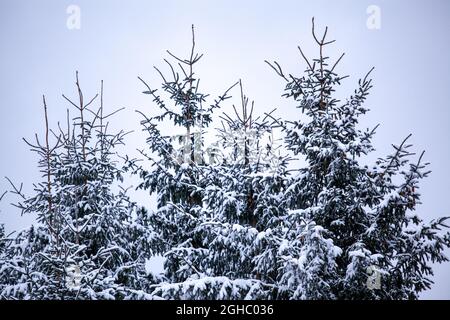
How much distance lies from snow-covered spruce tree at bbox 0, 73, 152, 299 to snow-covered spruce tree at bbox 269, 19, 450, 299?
3304 mm

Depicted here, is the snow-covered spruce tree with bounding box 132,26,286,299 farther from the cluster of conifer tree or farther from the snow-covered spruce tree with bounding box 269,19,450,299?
the snow-covered spruce tree with bounding box 269,19,450,299

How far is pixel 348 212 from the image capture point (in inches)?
283

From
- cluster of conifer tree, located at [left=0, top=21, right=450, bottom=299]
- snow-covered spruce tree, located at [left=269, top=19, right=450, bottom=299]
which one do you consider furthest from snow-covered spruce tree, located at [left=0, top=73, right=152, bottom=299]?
snow-covered spruce tree, located at [left=269, top=19, right=450, bottom=299]

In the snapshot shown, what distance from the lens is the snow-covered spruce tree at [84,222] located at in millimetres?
6992

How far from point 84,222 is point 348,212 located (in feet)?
19.0

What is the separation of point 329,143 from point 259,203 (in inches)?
75.6

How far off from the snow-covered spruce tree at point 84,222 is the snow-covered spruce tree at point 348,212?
3304mm

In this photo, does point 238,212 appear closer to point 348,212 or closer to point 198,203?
point 198,203

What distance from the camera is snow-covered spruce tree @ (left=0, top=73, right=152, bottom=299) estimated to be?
6.99m

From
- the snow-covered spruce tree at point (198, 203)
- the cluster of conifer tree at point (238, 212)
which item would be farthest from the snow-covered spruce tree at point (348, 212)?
the snow-covered spruce tree at point (198, 203)

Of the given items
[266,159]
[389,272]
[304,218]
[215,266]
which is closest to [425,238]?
[389,272]

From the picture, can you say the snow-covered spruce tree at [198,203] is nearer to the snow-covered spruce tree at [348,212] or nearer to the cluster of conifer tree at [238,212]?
the cluster of conifer tree at [238,212]

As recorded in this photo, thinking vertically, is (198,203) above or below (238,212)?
above

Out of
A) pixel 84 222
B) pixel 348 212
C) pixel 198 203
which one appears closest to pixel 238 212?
pixel 198 203
